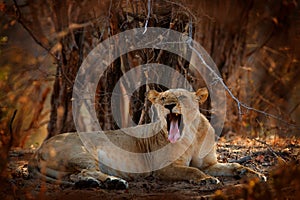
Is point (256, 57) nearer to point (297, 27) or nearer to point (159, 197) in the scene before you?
point (297, 27)

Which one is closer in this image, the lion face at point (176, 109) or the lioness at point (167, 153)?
the lioness at point (167, 153)

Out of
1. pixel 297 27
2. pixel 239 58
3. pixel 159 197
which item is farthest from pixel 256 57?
pixel 159 197

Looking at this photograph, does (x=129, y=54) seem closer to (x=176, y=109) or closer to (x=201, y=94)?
(x=201, y=94)

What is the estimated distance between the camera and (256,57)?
12.2 meters

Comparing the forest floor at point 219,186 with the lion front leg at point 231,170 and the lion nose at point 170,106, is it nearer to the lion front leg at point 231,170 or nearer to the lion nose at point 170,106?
the lion front leg at point 231,170

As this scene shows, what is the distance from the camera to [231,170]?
5.43m

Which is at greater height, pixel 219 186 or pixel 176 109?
pixel 176 109

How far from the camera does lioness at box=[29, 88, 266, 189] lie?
17.2 feet

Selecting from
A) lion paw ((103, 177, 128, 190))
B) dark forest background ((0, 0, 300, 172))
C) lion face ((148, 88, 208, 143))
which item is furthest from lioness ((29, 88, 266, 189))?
dark forest background ((0, 0, 300, 172))

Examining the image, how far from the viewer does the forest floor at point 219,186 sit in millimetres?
3748

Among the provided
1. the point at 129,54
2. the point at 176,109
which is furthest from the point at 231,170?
the point at 129,54

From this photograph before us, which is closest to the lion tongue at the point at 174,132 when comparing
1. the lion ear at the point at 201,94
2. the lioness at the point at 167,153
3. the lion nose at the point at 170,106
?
the lioness at the point at 167,153

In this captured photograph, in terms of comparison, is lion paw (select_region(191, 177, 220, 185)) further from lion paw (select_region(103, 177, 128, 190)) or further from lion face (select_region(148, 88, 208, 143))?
lion paw (select_region(103, 177, 128, 190))

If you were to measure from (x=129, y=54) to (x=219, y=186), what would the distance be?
2.56 m
